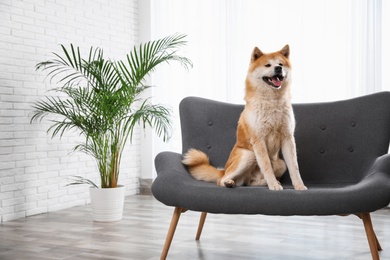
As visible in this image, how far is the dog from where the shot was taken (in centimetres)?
225

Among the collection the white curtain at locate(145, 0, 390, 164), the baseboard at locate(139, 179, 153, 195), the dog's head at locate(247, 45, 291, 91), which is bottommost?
the baseboard at locate(139, 179, 153, 195)

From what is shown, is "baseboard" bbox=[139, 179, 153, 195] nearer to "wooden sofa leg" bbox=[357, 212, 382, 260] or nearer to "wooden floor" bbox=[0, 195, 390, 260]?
"wooden floor" bbox=[0, 195, 390, 260]

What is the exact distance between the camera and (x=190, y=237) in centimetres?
298

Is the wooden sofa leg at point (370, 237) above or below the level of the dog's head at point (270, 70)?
below

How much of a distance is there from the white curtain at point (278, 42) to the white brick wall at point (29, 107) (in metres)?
0.89

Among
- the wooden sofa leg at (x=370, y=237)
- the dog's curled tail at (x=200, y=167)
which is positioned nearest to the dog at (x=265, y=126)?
the dog's curled tail at (x=200, y=167)

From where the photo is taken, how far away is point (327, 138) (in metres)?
2.64

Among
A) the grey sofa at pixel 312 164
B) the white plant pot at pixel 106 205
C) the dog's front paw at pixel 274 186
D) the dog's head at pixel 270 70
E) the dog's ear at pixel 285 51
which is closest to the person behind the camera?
the grey sofa at pixel 312 164

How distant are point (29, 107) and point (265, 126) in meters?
2.32

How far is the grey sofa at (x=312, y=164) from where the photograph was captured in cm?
197

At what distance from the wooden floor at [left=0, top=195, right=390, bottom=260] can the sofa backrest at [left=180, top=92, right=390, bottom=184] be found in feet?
1.41

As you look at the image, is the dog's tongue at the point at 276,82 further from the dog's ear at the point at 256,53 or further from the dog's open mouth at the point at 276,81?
the dog's ear at the point at 256,53

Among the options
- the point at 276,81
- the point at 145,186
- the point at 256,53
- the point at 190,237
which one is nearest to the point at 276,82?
the point at 276,81

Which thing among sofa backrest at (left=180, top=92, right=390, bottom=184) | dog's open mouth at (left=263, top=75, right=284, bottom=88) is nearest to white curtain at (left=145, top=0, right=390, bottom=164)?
sofa backrest at (left=180, top=92, right=390, bottom=184)
